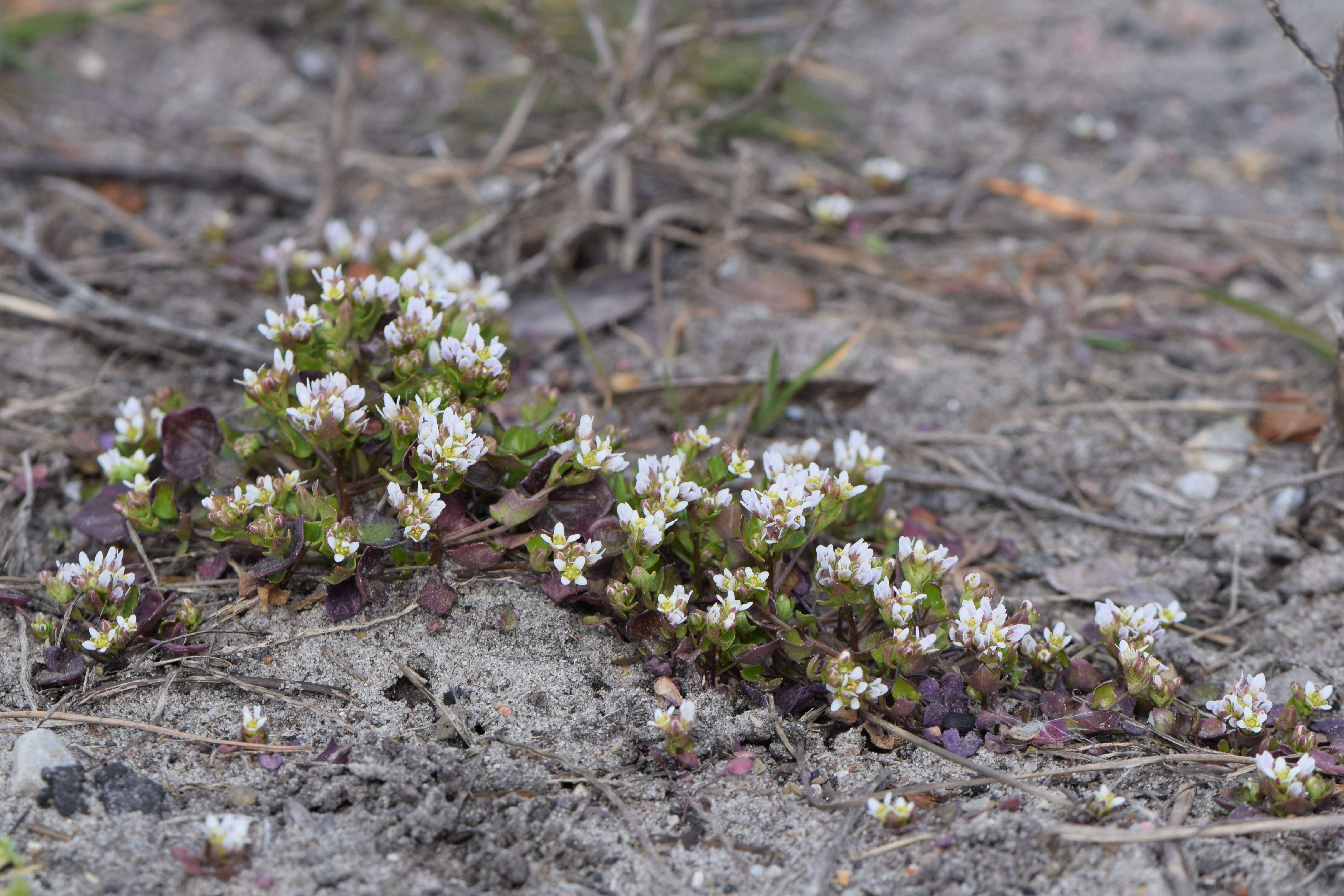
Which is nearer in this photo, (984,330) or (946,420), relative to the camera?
(946,420)

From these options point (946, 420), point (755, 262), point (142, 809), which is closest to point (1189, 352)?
point (946, 420)

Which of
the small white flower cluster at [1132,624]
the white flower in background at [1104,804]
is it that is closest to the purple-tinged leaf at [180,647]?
the white flower in background at [1104,804]

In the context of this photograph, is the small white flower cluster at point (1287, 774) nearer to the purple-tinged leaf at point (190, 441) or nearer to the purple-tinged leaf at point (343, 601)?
the purple-tinged leaf at point (343, 601)

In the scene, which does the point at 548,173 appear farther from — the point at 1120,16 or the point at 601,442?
the point at 1120,16

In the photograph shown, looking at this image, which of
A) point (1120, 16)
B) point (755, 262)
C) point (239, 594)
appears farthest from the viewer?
point (1120, 16)

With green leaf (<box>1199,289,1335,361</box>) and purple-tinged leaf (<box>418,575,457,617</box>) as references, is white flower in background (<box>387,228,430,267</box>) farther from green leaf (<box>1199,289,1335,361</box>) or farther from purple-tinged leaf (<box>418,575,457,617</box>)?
green leaf (<box>1199,289,1335,361</box>)

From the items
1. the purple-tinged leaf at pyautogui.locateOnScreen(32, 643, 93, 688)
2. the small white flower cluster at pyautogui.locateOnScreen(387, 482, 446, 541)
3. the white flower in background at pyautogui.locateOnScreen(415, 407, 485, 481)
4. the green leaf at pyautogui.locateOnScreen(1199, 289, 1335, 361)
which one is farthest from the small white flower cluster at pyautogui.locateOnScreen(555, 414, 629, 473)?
the green leaf at pyautogui.locateOnScreen(1199, 289, 1335, 361)

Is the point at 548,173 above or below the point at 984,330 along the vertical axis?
above
